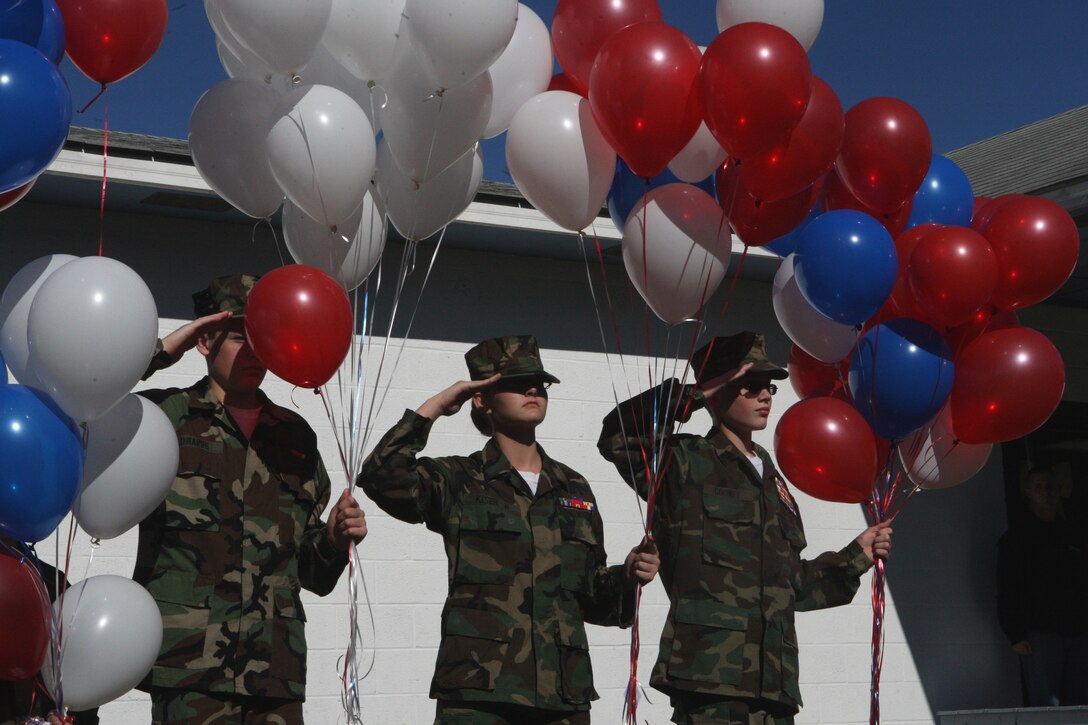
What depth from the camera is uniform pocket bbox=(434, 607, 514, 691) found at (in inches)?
148

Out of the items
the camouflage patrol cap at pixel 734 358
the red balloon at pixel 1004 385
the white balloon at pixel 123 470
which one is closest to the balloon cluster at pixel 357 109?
the white balloon at pixel 123 470

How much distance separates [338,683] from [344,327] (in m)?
2.63

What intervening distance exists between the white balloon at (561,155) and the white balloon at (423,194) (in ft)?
0.63

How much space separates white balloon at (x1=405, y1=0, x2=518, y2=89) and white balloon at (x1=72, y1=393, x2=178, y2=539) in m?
1.20

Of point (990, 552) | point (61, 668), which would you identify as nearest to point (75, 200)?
point (61, 668)

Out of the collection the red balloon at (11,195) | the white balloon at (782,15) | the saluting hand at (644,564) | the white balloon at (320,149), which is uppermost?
the white balloon at (782,15)

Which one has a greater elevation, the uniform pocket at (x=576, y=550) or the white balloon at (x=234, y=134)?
the white balloon at (x=234, y=134)

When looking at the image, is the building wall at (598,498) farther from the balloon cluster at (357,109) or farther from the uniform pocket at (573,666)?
the balloon cluster at (357,109)

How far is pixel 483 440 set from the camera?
20.0 feet

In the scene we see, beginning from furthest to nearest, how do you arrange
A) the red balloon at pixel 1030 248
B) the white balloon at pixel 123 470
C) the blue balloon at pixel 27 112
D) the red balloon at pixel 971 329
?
1. the red balloon at pixel 971 329
2. the red balloon at pixel 1030 248
3. the white balloon at pixel 123 470
4. the blue balloon at pixel 27 112

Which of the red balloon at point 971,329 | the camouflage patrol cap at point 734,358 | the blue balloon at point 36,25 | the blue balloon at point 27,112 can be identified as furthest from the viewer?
the camouflage patrol cap at point 734,358

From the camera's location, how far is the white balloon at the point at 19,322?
3.15 meters

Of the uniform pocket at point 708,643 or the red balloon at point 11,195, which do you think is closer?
the red balloon at point 11,195

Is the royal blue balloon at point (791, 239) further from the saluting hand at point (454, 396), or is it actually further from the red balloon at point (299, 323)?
the red balloon at point (299, 323)
